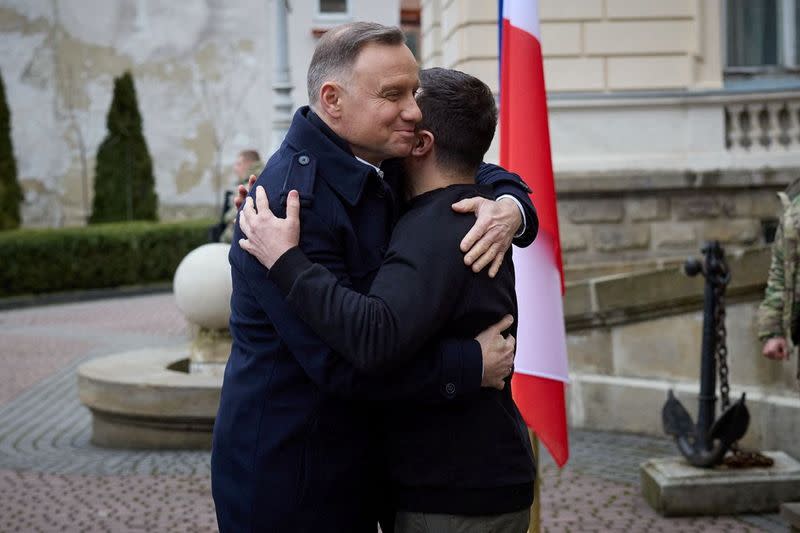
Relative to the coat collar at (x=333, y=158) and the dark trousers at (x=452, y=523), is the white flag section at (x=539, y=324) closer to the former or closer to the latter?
the dark trousers at (x=452, y=523)

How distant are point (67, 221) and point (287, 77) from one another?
728 inches

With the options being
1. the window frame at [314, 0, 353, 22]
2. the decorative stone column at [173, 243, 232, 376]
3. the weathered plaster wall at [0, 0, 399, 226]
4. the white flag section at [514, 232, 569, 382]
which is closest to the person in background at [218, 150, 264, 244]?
the decorative stone column at [173, 243, 232, 376]

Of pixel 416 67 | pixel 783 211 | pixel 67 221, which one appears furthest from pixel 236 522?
pixel 67 221

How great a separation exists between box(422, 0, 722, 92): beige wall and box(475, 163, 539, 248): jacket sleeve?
9090 mm

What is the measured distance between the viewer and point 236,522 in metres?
2.56

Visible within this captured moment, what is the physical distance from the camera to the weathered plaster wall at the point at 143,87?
29.0 meters

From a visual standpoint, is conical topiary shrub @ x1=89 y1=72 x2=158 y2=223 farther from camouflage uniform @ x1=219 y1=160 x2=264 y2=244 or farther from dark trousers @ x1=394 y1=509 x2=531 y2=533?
dark trousers @ x1=394 y1=509 x2=531 y2=533

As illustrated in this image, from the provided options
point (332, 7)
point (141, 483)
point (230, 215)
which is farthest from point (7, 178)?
point (141, 483)

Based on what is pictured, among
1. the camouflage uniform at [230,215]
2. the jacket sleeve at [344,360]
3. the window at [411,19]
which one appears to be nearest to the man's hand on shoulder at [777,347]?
the jacket sleeve at [344,360]

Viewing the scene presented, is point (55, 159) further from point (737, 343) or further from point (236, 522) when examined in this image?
point (236, 522)

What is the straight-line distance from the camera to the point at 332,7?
102 ft

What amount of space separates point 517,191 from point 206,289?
5.49 meters

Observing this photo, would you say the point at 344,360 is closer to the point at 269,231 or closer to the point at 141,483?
the point at 269,231

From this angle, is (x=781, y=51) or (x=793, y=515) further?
(x=781, y=51)
